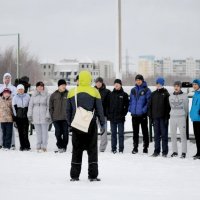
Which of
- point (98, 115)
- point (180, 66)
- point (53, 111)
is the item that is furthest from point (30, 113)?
point (180, 66)

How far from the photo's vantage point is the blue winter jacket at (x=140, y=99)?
13.6 meters

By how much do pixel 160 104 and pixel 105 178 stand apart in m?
3.85

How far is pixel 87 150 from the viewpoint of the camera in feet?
31.0

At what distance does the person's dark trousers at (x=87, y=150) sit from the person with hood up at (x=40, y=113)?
4863 mm

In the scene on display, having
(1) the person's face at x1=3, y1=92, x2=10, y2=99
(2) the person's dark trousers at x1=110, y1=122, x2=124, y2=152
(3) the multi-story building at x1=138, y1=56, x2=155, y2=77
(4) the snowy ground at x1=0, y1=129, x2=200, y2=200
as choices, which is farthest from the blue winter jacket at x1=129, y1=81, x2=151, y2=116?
(3) the multi-story building at x1=138, y1=56, x2=155, y2=77

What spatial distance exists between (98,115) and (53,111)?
4.58 m

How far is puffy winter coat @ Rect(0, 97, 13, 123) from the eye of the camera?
1466 cm

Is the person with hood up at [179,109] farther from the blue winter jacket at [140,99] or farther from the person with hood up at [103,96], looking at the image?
the person with hood up at [103,96]

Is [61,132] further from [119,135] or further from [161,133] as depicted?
[161,133]

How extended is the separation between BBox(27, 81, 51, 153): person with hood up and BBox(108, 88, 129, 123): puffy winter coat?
60.8 inches

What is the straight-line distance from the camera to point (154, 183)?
30.2ft

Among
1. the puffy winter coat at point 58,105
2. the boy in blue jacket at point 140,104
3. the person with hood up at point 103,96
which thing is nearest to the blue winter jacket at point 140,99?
the boy in blue jacket at point 140,104

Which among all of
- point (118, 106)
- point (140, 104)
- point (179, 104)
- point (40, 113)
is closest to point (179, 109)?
point (179, 104)

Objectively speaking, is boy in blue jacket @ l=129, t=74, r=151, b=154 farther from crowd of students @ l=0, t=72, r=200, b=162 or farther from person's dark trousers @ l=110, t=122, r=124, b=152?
person's dark trousers @ l=110, t=122, r=124, b=152
